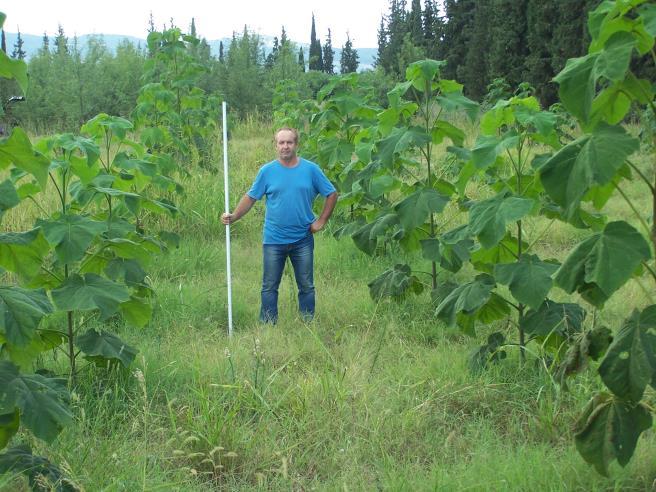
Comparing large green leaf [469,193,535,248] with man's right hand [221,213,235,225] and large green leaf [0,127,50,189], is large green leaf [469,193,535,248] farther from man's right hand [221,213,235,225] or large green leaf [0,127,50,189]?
man's right hand [221,213,235,225]

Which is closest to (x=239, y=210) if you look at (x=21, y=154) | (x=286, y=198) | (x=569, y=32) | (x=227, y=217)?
(x=227, y=217)

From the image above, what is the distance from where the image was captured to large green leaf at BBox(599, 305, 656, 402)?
97.6 inches

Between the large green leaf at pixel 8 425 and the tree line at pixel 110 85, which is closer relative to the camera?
the large green leaf at pixel 8 425

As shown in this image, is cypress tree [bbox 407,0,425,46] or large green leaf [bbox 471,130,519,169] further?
cypress tree [bbox 407,0,425,46]

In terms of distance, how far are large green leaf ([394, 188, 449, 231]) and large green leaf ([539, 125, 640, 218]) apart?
7.27 feet

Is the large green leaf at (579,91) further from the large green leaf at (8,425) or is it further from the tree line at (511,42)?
the tree line at (511,42)

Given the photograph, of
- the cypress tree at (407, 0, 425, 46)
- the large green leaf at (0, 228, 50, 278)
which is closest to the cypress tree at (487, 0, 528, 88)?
the cypress tree at (407, 0, 425, 46)

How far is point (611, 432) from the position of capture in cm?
266

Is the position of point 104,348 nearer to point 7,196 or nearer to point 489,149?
point 7,196

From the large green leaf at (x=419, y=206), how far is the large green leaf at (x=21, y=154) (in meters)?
2.43

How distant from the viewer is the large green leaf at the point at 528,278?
375 centimetres

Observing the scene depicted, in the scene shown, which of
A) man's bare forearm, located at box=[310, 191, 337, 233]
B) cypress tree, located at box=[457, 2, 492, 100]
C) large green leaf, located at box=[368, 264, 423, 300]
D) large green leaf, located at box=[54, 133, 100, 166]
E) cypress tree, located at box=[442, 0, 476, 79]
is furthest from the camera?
cypress tree, located at box=[442, 0, 476, 79]

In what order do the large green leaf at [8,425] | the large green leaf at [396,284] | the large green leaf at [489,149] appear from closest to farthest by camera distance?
1. the large green leaf at [8,425]
2. the large green leaf at [489,149]
3. the large green leaf at [396,284]

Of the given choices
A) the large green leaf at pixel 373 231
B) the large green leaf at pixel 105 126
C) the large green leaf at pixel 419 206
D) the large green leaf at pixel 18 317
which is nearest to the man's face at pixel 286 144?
the large green leaf at pixel 373 231
